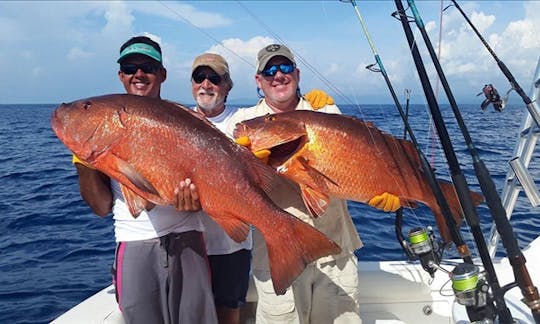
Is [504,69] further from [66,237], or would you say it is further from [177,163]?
[66,237]

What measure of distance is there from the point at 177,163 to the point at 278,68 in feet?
3.48

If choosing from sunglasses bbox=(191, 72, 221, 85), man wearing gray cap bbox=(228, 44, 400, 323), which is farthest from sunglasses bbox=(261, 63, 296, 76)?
sunglasses bbox=(191, 72, 221, 85)

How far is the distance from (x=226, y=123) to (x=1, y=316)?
3.59 metres

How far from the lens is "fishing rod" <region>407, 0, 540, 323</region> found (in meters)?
2.11

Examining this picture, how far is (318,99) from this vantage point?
3.18 meters

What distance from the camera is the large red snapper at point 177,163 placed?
2.25 meters

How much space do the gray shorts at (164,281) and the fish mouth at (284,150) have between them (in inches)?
26.4

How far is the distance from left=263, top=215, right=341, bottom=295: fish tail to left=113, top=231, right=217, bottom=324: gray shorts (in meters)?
0.49

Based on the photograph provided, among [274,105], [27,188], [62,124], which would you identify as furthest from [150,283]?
[27,188]

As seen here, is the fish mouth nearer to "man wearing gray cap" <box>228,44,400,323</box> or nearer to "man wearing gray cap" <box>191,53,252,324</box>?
"man wearing gray cap" <box>228,44,400,323</box>

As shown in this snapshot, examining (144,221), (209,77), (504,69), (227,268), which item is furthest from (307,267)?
(504,69)

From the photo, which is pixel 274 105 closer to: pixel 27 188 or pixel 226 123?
pixel 226 123

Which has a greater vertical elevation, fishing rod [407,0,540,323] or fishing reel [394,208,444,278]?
fishing rod [407,0,540,323]

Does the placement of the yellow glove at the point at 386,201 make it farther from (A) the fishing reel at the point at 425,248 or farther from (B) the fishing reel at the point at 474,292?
(B) the fishing reel at the point at 474,292
